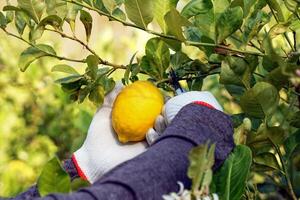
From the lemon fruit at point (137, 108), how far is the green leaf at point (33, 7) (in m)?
0.16

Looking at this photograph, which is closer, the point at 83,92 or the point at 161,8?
the point at 161,8

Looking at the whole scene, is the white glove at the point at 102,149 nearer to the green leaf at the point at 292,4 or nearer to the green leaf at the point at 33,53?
the green leaf at the point at 33,53

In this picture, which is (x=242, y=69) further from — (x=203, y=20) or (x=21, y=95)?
(x=21, y=95)

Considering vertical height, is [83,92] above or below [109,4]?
below

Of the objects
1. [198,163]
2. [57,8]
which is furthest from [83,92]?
[198,163]

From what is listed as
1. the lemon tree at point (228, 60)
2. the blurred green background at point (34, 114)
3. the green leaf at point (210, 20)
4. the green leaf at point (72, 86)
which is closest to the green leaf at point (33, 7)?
the lemon tree at point (228, 60)

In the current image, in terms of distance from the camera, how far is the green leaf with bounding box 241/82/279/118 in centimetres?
83

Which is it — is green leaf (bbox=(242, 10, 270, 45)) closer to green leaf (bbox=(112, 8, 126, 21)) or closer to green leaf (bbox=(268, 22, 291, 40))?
green leaf (bbox=(268, 22, 291, 40))

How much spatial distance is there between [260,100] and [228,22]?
0.11 m

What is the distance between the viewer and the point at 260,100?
2.80 feet

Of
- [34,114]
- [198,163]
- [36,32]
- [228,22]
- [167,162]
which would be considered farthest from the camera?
[34,114]

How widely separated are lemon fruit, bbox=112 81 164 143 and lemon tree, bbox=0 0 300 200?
0.03 meters

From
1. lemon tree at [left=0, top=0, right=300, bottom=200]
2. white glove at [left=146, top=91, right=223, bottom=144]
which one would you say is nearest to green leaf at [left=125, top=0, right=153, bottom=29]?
lemon tree at [left=0, top=0, right=300, bottom=200]

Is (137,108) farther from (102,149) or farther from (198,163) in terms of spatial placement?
(198,163)
